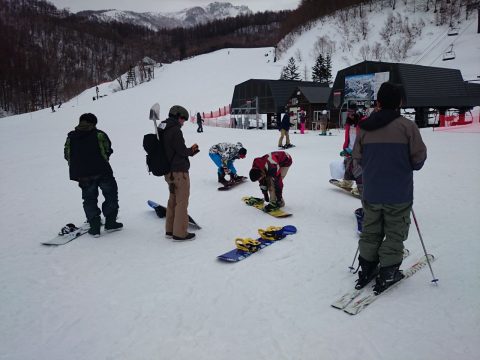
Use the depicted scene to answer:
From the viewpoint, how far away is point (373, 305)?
2992 mm

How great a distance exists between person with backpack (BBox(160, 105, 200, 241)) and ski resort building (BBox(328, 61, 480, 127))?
18.4 meters

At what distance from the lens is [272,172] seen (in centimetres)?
571

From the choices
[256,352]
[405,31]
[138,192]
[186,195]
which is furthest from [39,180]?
[405,31]

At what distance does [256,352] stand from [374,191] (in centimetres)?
178

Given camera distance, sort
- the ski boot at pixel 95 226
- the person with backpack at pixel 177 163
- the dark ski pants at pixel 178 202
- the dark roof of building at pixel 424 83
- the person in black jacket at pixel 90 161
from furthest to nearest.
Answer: the dark roof of building at pixel 424 83
the ski boot at pixel 95 226
the person in black jacket at pixel 90 161
the dark ski pants at pixel 178 202
the person with backpack at pixel 177 163

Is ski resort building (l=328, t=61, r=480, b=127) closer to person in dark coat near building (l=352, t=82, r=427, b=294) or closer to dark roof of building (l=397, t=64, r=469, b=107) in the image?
dark roof of building (l=397, t=64, r=469, b=107)

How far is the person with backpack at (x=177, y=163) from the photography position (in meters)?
4.39

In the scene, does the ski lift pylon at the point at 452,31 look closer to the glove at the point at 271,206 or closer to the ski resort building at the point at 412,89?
the ski resort building at the point at 412,89

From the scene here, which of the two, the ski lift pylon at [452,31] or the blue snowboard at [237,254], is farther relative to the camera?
the ski lift pylon at [452,31]

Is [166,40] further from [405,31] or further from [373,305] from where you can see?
[373,305]

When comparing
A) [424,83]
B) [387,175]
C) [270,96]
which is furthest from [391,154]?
[270,96]

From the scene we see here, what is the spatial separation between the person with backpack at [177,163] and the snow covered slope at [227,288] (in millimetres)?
421

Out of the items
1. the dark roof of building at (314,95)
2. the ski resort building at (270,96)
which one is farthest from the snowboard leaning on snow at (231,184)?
the ski resort building at (270,96)

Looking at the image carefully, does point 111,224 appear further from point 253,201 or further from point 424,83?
point 424,83
